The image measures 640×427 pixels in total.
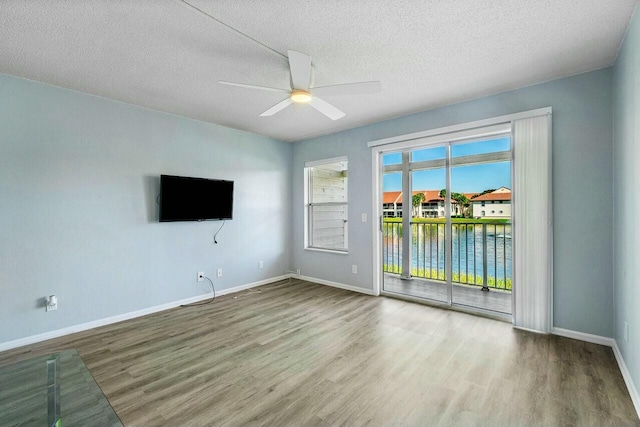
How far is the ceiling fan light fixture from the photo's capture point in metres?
2.44

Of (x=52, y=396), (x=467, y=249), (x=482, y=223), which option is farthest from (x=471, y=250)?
(x=52, y=396)

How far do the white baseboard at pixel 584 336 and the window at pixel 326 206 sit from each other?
3.05m

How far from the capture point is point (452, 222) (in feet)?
12.7

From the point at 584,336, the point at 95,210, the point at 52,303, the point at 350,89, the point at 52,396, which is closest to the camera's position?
the point at 52,396

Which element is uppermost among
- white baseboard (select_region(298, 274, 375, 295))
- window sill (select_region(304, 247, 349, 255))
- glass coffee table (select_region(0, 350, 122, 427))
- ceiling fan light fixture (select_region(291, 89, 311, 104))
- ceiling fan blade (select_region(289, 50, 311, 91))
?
ceiling fan blade (select_region(289, 50, 311, 91))

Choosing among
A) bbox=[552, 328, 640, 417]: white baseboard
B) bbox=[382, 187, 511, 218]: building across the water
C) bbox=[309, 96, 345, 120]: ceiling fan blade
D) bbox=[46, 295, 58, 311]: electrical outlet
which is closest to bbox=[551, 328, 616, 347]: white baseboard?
bbox=[552, 328, 640, 417]: white baseboard

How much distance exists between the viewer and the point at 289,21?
6.59 feet

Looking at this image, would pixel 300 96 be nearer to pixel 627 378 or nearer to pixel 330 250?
pixel 330 250

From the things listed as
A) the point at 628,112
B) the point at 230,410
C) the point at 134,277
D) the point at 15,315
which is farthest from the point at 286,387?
the point at 628,112

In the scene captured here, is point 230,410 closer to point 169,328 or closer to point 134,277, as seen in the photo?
point 169,328

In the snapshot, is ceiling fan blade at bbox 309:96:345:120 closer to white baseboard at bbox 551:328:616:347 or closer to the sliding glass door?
the sliding glass door

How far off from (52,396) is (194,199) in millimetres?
2684

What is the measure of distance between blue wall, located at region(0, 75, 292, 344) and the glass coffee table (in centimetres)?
136

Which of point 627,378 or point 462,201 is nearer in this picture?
point 627,378
